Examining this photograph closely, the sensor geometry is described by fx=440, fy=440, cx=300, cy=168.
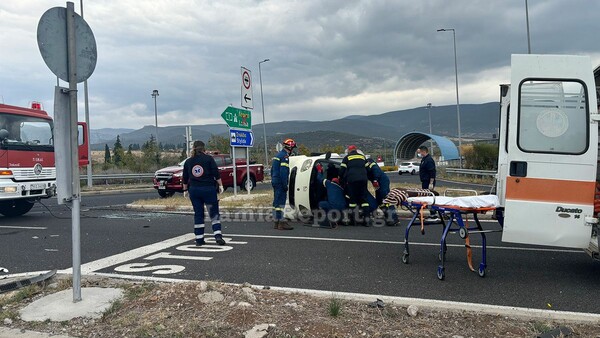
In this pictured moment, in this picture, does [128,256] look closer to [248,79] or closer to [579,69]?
[579,69]

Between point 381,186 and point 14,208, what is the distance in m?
10.4

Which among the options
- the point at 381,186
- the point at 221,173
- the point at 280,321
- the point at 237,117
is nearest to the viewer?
the point at 280,321

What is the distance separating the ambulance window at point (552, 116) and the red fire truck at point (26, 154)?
8800mm

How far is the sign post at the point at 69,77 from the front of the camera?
13.6ft

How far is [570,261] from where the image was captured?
634 centimetres

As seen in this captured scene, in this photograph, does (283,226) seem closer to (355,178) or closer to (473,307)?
(355,178)

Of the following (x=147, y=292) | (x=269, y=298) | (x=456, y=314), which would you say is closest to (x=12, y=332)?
(x=147, y=292)

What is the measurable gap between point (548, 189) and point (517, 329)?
6.96ft

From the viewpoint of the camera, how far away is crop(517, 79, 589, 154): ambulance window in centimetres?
514

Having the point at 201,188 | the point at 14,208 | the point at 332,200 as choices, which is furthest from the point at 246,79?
the point at 14,208

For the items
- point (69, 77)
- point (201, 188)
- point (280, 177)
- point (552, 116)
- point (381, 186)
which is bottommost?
point (381, 186)

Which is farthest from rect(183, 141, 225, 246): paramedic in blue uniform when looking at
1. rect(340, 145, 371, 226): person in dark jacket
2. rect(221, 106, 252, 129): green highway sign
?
A: rect(221, 106, 252, 129): green highway sign

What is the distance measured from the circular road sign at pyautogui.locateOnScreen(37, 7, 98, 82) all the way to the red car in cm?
1062

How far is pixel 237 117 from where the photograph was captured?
47.4 ft
